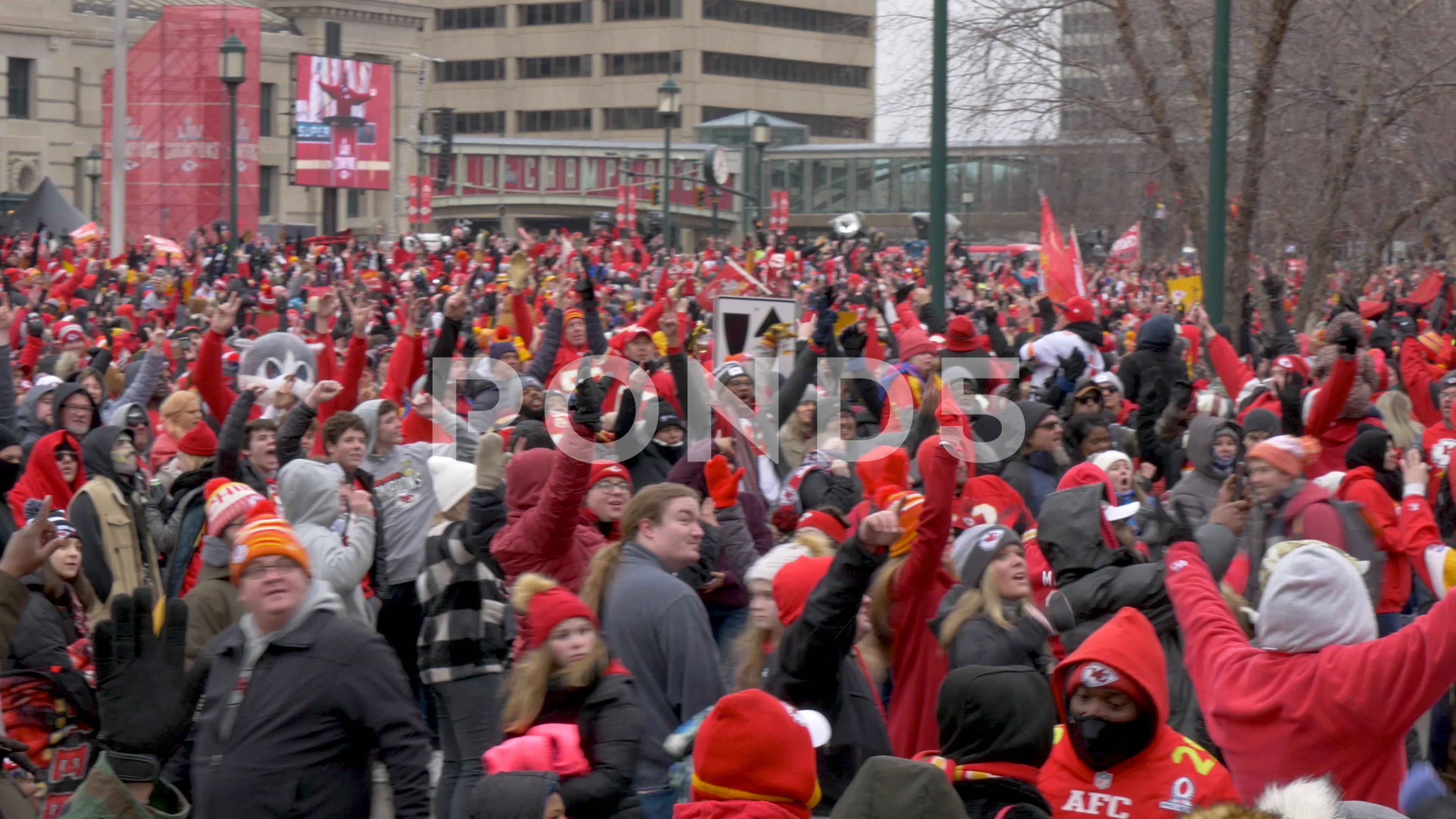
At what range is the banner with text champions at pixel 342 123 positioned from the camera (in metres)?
66.8

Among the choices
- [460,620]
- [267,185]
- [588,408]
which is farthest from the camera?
[267,185]

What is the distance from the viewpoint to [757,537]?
25.7 ft

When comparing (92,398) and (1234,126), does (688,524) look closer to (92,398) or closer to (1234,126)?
(92,398)

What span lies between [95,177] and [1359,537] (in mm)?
49474

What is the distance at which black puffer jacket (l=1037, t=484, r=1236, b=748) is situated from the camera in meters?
5.38

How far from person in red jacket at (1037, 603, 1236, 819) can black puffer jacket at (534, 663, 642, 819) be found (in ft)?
3.62

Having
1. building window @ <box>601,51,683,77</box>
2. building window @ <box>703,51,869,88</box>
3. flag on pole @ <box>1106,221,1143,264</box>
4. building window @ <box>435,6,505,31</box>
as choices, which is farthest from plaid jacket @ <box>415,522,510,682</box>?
building window @ <box>435,6,505,31</box>

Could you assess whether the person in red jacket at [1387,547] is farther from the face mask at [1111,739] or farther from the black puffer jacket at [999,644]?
the face mask at [1111,739]

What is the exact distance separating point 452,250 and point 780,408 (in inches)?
1053

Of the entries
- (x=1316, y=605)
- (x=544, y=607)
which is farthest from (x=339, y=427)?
(x=1316, y=605)

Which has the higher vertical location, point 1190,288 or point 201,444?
point 1190,288

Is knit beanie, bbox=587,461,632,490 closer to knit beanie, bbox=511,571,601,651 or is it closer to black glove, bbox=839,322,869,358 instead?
knit beanie, bbox=511,571,601,651

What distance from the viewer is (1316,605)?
3.96m

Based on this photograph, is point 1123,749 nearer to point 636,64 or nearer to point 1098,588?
point 1098,588
